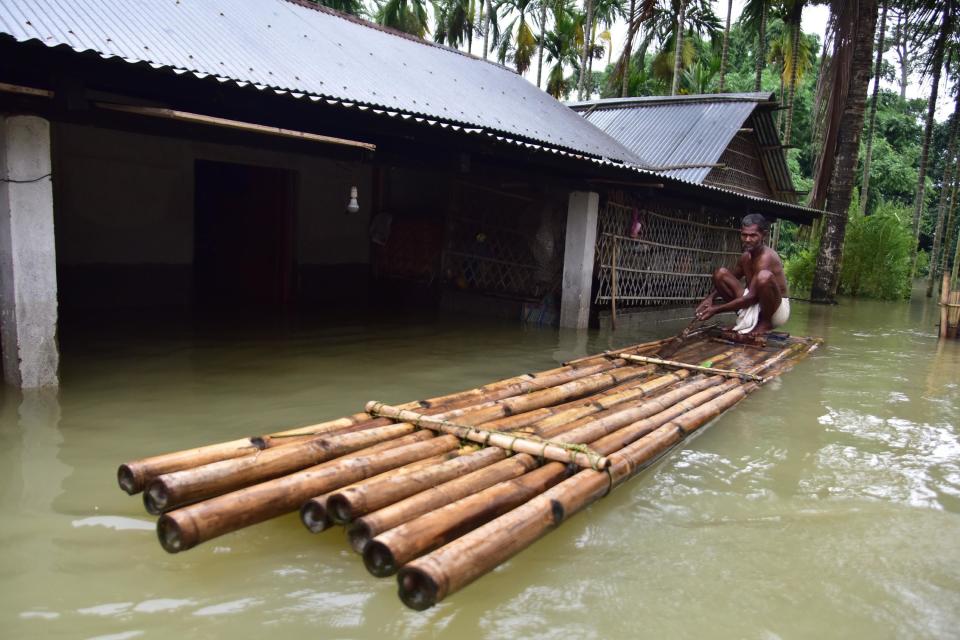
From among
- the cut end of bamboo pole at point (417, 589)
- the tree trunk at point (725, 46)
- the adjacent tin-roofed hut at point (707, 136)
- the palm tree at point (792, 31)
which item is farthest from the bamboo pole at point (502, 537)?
the tree trunk at point (725, 46)

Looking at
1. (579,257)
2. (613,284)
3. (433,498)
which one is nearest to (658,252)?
(613,284)

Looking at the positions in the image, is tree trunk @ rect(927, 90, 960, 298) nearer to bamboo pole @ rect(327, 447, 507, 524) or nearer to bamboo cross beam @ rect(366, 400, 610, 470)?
bamboo cross beam @ rect(366, 400, 610, 470)

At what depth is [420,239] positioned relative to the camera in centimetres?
1034

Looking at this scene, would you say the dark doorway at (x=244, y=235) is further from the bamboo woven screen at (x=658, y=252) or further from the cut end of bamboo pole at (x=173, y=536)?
the cut end of bamboo pole at (x=173, y=536)

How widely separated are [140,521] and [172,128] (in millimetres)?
3386

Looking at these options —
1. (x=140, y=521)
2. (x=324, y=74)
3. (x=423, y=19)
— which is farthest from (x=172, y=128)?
(x=423, y=19)

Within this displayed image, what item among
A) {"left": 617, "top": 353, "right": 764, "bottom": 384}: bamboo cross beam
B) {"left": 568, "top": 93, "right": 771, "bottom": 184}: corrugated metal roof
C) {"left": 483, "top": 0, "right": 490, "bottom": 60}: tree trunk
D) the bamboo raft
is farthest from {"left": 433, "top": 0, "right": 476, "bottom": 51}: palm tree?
the bamboo raft

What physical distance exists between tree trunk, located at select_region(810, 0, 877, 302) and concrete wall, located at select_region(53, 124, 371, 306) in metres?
9.84

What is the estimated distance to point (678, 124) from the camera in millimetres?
12875

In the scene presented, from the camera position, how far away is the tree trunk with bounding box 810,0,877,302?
12.7 meters

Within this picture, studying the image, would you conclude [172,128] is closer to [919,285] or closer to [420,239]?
[420,239]

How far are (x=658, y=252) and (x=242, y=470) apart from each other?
8.50 metres

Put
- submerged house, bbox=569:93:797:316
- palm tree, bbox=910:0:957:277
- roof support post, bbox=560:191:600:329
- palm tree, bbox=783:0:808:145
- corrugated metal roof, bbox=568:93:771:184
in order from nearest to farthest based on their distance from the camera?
1. roof support post, bbox=560:191:600:329
2. submerged house, bbox=569:93:797:316
3. corrugated metal roof, bbox=568:93:771:184
4. palm tree, bbox=910:0:957:277
5. palm tree, bbox=783:0:808:145

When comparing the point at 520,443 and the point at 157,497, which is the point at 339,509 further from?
the point at 520,443
